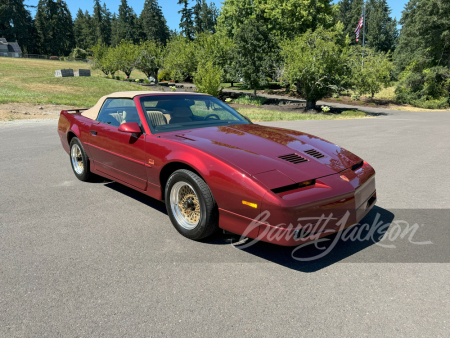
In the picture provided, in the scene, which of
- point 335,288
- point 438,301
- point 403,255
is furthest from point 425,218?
point 335,288

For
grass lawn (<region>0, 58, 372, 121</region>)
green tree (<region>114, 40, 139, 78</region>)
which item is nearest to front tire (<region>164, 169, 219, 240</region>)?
grass lawn (<region>0, 58, 372, 121</region>)

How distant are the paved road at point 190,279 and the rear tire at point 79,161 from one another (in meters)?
0.85

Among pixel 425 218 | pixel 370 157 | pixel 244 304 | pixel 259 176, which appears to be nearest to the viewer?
pixel 244 304

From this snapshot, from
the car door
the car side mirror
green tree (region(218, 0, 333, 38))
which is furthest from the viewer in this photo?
green tree (region(218, 0, 333, 38))

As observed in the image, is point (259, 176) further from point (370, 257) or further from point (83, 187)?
point (83, 187)

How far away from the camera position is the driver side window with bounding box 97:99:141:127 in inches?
177

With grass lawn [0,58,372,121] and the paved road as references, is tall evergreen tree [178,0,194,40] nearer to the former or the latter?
grass lawn [0,58,372,121]

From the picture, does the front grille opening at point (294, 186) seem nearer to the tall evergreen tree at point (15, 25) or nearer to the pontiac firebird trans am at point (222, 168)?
the pontiac firebird trans am at point (222, 168)

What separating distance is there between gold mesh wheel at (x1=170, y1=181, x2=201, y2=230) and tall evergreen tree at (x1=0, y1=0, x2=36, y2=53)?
112 metres

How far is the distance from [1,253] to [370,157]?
736 cm

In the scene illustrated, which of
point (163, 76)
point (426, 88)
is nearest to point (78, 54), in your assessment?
point (163, 76)

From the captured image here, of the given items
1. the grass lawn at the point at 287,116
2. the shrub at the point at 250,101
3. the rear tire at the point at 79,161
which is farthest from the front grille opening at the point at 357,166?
the shrub at the point at 250,101

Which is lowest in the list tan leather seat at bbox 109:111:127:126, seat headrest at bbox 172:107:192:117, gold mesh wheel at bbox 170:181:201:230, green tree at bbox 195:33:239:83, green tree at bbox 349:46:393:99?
gold mesh wheel at bbox 170:181:201:230

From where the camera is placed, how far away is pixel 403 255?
328 centimetres
